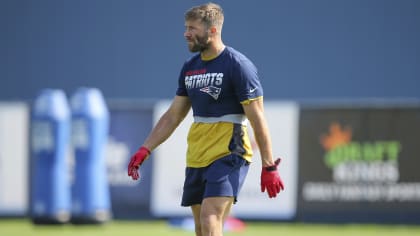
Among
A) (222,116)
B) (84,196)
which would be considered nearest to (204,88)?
(222,116)

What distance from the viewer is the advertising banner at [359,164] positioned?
1486 centimetres

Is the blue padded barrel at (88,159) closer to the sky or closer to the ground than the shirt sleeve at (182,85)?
closer to the ground

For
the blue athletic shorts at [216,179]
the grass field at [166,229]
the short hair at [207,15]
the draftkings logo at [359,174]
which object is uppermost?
the short hair at [207,15]

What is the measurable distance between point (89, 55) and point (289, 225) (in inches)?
436

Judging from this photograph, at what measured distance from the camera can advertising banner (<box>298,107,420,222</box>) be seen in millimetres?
14859

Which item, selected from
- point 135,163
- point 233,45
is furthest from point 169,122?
point 233,45

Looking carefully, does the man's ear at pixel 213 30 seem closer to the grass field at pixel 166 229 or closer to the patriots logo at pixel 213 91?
Answer: the patriots logo at pixel 213 91

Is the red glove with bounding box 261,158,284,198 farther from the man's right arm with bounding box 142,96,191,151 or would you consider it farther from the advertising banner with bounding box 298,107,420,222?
the advertising banner with bounding box 298,107,420,222

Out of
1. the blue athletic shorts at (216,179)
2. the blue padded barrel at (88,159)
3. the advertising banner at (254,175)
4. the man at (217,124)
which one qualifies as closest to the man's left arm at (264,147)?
the man at (217,124)

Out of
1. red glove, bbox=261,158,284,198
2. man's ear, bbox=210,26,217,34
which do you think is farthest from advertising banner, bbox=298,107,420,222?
man's ear, bbox=210,26,217,34

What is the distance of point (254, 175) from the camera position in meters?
15.1

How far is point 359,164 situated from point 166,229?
9.09 ft

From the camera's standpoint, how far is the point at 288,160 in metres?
15.2

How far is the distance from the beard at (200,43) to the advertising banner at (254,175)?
Result: 715 centimetres
